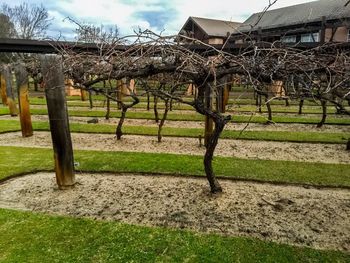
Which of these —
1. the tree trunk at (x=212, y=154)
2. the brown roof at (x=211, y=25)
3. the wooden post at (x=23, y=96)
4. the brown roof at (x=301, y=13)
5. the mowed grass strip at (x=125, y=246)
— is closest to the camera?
the mowed grass strip at (x=125, y=246)

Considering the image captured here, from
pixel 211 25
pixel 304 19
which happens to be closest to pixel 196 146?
pixel 304 19

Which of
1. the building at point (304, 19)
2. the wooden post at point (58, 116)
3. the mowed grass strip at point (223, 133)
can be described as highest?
the building at point (304, 19)

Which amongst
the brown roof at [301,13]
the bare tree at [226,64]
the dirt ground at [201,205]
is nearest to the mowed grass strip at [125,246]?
the dirt ground at [201,205]

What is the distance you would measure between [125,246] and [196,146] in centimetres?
598

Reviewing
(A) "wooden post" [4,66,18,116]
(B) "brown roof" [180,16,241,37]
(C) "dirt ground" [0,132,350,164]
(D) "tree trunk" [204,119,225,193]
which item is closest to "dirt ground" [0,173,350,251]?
(D) "tree trunk" [204,119,225,193]

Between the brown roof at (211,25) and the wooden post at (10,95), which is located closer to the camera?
the wooden post at (10,95)

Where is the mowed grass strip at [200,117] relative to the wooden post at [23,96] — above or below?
below

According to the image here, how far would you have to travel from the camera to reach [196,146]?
33.2ft

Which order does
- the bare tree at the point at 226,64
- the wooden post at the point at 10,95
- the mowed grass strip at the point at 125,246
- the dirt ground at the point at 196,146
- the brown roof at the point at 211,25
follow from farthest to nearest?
1. the brown roof at the point at 211,25
2. the wooden post at the point at 10,95
3. the dirt ground at the point at 196,146
4. the mowed grass strip at the point at 125,246
5. the bare tree at the point at 226,64

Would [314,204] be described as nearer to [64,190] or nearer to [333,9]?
[64,190]

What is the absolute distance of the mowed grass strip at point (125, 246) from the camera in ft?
13.5

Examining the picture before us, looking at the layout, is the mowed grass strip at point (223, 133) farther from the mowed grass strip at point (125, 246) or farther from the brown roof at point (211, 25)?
the brown roof at point (211, 25)

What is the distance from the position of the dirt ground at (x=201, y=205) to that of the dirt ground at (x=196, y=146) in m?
2.46

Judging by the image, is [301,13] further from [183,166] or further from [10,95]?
[183,166]
